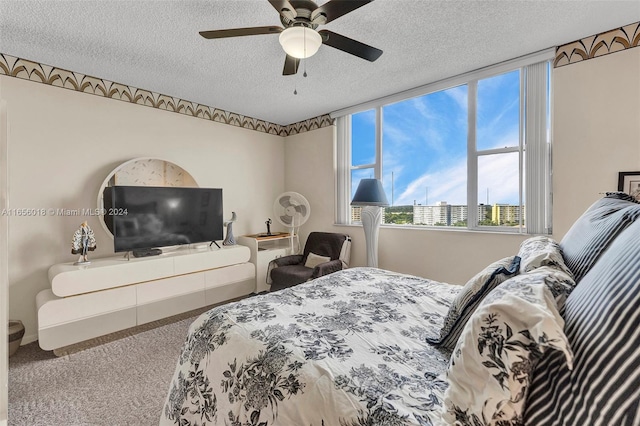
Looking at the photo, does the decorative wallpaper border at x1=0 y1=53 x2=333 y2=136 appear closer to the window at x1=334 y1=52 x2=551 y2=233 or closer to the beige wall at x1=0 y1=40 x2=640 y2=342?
the beige wall at x1=0 y1=40 x2=640 y2=342

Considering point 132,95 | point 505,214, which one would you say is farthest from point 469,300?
point 132,95

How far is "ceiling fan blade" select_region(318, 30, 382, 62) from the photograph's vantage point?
1.70 metres

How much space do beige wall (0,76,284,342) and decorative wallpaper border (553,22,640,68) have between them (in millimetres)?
3882

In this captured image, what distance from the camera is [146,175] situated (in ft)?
10.4

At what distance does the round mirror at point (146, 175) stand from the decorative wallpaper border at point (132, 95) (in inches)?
27.2

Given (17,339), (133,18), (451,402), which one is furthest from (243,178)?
(451,402)

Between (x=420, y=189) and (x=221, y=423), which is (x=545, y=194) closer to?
(x=420, y=189)

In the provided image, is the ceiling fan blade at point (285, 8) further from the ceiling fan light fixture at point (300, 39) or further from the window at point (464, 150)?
the window at point (464, 150)

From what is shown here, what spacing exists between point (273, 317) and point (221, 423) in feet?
1.45

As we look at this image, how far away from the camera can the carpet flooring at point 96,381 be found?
64.0 inches

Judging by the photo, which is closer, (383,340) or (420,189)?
(383,340)

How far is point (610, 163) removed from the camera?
7.04 ft

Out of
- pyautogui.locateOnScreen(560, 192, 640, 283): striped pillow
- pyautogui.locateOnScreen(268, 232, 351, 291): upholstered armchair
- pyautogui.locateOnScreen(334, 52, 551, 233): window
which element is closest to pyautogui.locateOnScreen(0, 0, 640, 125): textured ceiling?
pyautogui.locateOnScreen(334, 52, 551, 233): window

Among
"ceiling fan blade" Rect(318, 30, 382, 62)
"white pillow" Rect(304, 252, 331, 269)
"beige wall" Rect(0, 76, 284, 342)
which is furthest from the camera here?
"white pillow" Rect(304, 252, 331, 269)
